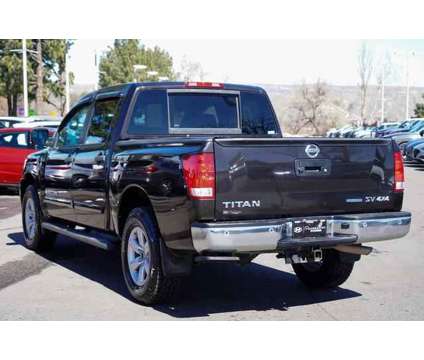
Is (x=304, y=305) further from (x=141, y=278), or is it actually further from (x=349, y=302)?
(x=141, y=278)

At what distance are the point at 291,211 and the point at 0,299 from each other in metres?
2.84

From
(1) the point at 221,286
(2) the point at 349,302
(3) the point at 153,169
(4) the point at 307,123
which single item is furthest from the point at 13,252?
(4) the point at 307,123

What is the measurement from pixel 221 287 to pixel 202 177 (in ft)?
6.58

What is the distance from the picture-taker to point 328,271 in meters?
6.84

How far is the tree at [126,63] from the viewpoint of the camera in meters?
70.8

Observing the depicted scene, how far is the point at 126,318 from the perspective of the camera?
18.7 feet

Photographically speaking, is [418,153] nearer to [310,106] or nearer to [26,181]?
[26,181]

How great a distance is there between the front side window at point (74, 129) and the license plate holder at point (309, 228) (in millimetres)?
3204

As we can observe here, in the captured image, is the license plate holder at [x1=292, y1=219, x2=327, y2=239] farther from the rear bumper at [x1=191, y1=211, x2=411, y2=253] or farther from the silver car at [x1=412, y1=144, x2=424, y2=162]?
the silver car at [x1=412, y1=144, x2=424, y2=162]

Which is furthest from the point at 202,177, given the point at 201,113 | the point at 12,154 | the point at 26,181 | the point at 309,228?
the point at 12,154

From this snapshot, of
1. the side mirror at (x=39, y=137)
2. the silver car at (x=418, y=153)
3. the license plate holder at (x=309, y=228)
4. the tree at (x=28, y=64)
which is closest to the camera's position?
the license plate holder at (x=309, y=228)

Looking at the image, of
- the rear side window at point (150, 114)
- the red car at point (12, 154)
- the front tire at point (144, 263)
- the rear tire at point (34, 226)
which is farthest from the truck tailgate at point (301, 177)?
the red car at point (12, 154)

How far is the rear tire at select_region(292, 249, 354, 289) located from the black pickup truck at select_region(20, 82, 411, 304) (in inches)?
0.4

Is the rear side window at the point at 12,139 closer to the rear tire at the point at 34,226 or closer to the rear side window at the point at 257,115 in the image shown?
the rear tire at the point at 34,226
